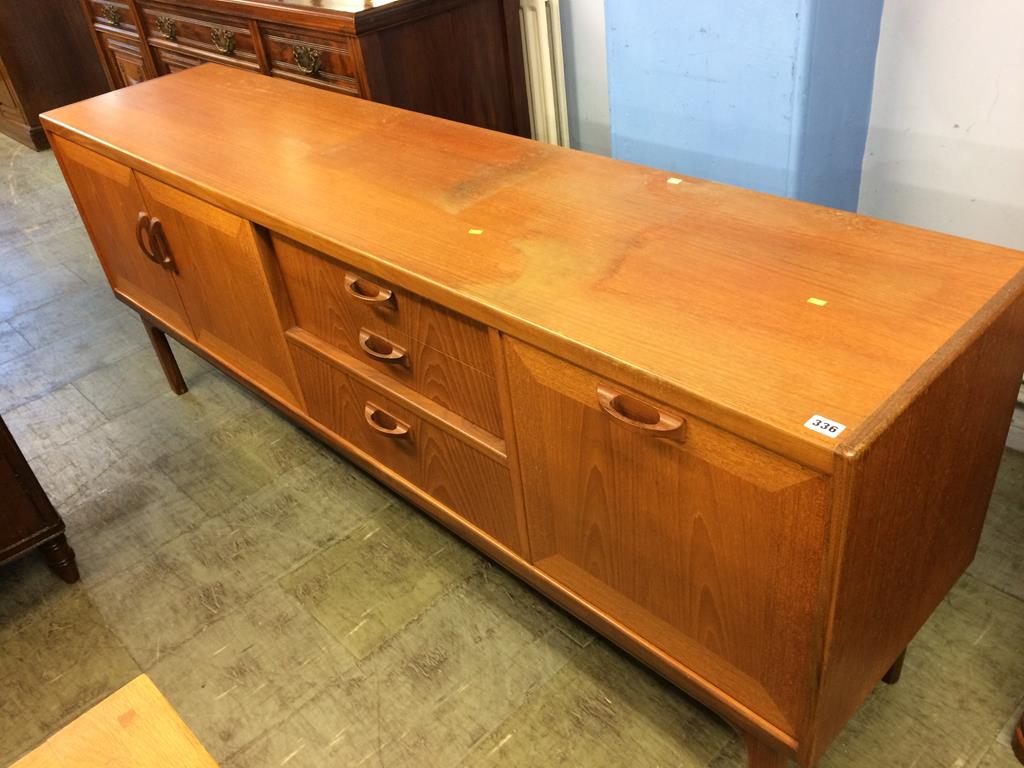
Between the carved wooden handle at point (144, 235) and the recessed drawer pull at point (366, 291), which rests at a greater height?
the recessed drawer pull at point (366, 291)

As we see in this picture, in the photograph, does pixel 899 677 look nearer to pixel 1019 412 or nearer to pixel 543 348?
pixel 1019 412

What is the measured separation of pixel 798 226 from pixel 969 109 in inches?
26.0

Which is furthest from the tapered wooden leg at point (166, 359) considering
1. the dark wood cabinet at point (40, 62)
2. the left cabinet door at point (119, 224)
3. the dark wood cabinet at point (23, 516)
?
the dark wood cabinet at point (40, 62)

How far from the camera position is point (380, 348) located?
1.36 m

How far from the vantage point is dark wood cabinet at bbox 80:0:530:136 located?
1.95 metres

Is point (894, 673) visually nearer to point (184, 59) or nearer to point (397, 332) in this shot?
point (397, 332)

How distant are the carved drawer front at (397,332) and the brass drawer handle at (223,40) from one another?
1.14m

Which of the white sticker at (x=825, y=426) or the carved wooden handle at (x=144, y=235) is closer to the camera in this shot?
the white sticker at (x=825, y=426)

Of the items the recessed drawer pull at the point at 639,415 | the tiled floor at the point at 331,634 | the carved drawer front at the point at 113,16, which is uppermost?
the carved drawer front at the point at 113,16

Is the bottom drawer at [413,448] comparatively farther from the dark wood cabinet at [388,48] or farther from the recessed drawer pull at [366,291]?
the dark wood cabinet at [388,48]

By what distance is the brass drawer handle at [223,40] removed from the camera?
2.29m

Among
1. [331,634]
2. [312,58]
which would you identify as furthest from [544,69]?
[331,634]

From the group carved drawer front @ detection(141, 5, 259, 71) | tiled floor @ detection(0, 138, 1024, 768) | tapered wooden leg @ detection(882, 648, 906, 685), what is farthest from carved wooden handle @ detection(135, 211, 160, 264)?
tapered wooden leg @ detection(882, 648, 906, 685)

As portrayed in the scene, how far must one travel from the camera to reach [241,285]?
1563 mm
